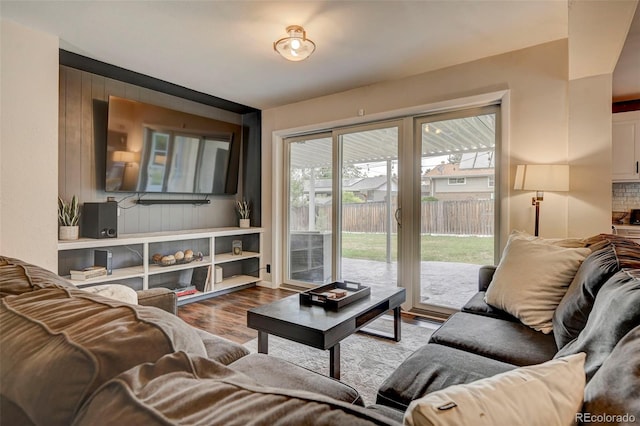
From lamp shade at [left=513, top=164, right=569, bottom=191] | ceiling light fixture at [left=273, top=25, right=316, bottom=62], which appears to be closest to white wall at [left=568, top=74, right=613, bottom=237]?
lamp shade at [left=513, top=164, right=569, bottom=191]

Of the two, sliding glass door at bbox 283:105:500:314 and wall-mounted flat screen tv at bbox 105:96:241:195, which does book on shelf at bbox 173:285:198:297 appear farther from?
sliding glass door at bbox 283:105:500:314

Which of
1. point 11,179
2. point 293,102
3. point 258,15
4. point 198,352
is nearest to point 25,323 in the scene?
point 198,352

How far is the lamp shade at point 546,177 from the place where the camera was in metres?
2.45

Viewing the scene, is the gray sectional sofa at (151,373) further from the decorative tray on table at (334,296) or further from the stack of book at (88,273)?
the stack of book at (88,273)

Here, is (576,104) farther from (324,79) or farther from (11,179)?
(11,179)

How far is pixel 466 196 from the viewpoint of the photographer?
327cm

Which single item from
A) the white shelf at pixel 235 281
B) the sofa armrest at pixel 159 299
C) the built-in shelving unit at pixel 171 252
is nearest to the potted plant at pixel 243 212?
the built-in shelving unit at pixel 171 252

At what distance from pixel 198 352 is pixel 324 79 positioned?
→ 3335 mm

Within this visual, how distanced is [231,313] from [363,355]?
63.6 inches

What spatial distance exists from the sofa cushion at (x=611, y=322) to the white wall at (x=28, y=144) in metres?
3.34

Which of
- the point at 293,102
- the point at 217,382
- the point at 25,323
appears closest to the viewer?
the point at 217,382

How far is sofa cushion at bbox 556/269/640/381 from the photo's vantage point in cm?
76

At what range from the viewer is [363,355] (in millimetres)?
2475

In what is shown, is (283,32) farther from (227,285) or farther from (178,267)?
(227,285)
